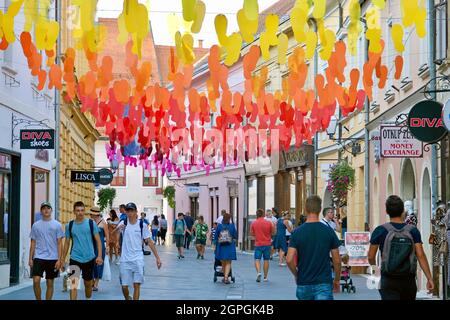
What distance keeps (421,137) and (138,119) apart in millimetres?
17210

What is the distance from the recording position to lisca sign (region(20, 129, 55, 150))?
73.6 feet

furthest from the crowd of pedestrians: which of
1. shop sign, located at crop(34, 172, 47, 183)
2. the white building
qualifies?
shop sign, located at crop(34, 172, 47, 183)

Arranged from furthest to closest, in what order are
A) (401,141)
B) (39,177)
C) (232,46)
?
1. (39,177)
2. (401,141)
3. (232,46)

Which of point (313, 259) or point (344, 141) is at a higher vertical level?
point (344, 141)

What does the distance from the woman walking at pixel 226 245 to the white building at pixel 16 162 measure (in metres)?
4.46

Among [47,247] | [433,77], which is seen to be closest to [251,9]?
[47,247]

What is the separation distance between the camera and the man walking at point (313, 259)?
10148mm

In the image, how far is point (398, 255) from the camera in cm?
1048

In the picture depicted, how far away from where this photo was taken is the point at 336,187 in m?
31.2

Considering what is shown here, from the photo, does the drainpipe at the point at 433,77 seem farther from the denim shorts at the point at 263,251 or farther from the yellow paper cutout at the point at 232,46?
the yellow paper cutout at the point at 232,46

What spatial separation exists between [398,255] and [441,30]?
1073 cm

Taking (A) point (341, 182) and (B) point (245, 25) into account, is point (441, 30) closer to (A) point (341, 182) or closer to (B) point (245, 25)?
(B) point (245, 25)

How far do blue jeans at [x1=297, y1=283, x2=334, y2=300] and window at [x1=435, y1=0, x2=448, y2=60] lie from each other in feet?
35.2

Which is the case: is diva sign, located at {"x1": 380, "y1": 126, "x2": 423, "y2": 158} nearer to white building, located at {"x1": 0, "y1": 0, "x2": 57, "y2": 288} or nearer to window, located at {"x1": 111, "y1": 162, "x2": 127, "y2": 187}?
white building, located at {"x1": 0, "y1": 0, "x2": 57, "y2": 288}
